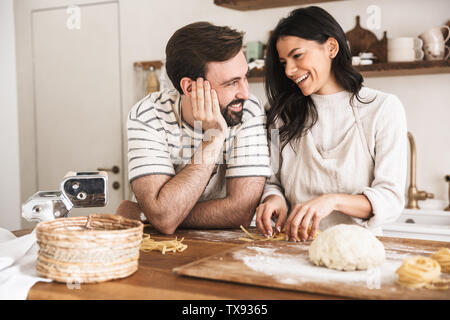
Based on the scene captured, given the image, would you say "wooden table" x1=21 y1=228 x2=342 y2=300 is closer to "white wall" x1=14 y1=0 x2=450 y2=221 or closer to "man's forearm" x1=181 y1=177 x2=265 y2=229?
"man's forearm" x1=181 y1=177 x2=265 y2=229

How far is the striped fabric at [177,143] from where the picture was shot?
1861 mm

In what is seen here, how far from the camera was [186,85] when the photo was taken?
6.61 feet

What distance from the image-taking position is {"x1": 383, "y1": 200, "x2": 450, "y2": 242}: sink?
2778mm

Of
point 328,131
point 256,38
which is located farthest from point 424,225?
point 256,38

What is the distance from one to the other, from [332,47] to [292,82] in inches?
9.2

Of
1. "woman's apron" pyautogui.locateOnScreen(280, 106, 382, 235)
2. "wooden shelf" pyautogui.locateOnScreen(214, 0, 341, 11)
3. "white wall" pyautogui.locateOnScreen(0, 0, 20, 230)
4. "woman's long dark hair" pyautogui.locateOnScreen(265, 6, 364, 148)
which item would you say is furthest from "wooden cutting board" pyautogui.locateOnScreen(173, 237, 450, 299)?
"white wall" pyautogui.locateOnScreen(0, 0, 20, 230)

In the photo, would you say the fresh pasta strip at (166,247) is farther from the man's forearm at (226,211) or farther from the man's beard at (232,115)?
the man's beard at (232,115)

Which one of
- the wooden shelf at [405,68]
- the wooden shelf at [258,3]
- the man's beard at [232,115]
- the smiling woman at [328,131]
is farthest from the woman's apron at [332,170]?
the wooden shelf at [258,3]

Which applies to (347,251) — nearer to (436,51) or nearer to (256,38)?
(436,51)

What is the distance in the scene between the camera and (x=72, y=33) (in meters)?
4.32

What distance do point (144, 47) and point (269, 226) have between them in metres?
2.81

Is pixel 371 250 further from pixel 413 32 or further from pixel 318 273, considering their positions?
pixel 413 32

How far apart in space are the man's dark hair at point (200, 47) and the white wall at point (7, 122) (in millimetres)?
2233
